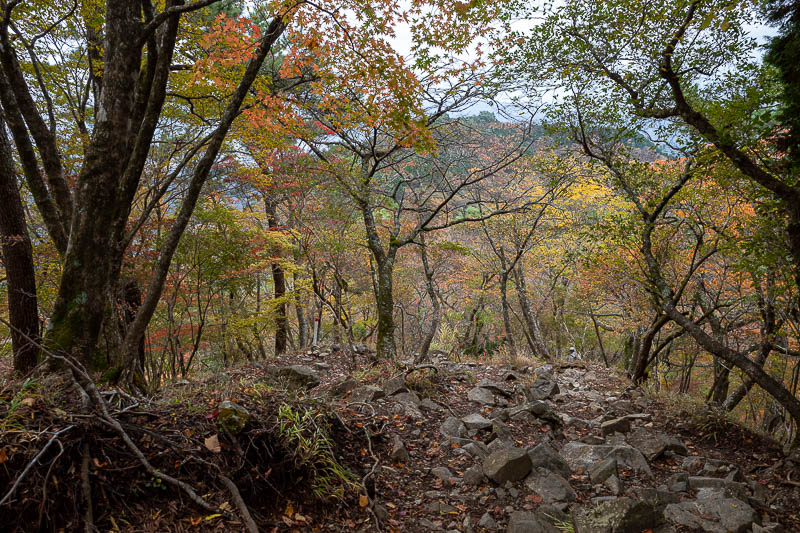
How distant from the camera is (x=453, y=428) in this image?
4480 mm

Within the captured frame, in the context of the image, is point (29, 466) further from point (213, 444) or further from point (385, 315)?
point (385, 315)

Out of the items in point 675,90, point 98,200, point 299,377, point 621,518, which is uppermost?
point 675,90

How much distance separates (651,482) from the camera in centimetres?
366

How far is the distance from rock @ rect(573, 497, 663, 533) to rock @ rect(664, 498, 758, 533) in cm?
35

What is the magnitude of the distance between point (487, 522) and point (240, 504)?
181 centimetres

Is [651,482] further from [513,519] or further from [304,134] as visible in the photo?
[304,134]

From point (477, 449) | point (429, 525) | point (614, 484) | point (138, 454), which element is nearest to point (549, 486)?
point (614, 484)

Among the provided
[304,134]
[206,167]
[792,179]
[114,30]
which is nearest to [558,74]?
[792,179]

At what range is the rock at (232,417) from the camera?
2592mm

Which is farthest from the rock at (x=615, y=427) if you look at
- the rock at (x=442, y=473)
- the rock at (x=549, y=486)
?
the rock at (x=442, y=473)

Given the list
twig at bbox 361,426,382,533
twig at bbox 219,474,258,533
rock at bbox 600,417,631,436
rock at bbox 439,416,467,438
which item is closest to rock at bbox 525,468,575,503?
rock at bbox 439,416,467,438

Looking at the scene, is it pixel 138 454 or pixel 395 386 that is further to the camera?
pixel 395 386

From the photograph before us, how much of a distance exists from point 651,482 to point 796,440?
186 cm

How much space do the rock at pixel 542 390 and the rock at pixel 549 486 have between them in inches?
107
